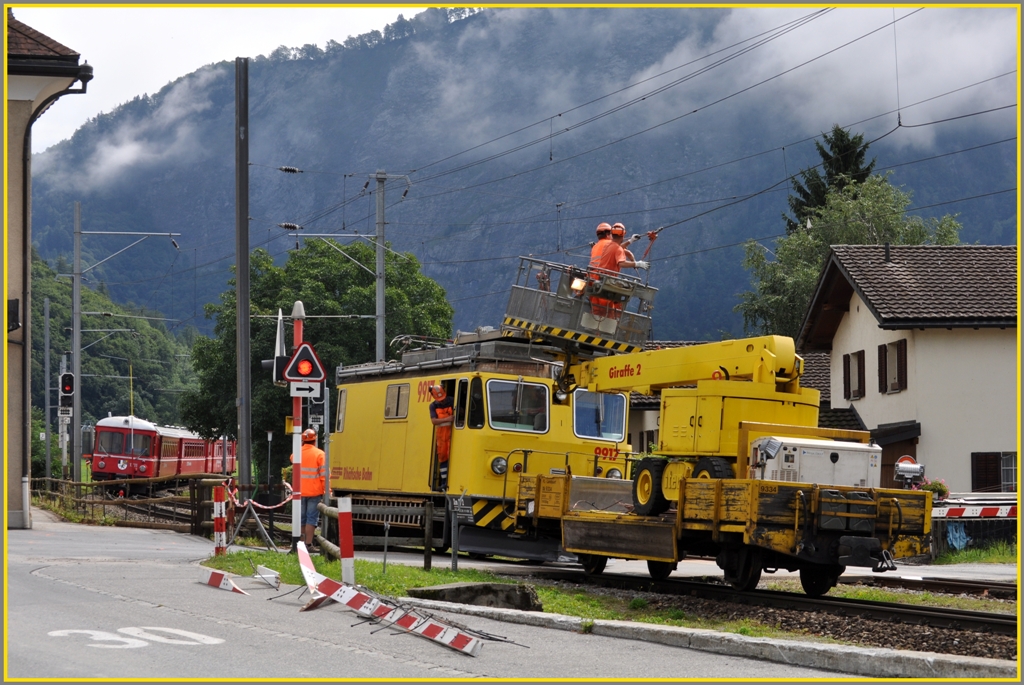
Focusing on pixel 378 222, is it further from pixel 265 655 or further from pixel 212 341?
pixel 265 655

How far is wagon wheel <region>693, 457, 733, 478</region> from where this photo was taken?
46.8ft

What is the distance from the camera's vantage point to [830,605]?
43.6 ft

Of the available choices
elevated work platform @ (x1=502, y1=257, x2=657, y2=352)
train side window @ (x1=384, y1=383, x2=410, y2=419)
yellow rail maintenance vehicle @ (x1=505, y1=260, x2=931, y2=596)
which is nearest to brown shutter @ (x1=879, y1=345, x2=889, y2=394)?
train side window @ (x1=384, y1=383, x2=410, y2=419)

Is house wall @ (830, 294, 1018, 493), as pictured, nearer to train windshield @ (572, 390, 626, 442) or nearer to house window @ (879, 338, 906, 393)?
house window @ (879, 338, 906, 393)

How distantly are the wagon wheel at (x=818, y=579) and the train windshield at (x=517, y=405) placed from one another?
6193 mm

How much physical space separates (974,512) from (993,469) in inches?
321

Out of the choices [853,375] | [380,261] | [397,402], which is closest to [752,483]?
[397,402]

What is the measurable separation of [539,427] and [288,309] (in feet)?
127

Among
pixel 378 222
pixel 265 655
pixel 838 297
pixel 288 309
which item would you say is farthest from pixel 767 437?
pixel 288 309

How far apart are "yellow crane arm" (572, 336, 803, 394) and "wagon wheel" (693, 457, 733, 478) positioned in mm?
975

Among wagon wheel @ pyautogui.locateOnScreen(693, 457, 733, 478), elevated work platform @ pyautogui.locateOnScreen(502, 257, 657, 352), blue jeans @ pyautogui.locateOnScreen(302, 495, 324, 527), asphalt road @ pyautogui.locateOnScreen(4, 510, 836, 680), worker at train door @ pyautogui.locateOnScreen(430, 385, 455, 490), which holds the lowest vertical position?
asphalt road @ pyautogui.locateOnScreen(4, 510, 836, 680)

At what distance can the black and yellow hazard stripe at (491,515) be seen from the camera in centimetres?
1953

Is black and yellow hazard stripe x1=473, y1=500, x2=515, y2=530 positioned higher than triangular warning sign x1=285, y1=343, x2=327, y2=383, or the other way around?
triangular warning sign x1=285, y1=343, x2=327, y2=383

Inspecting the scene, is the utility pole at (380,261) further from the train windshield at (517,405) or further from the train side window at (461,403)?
the train windshield at (517,405)
